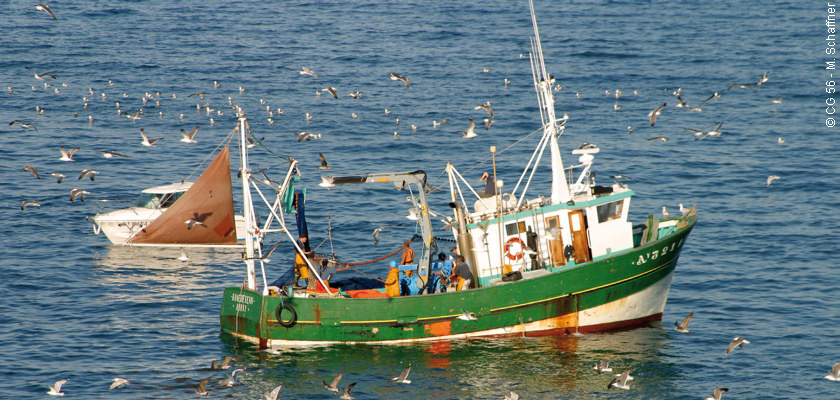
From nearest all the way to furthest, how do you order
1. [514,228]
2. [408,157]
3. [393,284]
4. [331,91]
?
1. [393,284]
2. [514,228]
3. [408,157]
4. [331,91]

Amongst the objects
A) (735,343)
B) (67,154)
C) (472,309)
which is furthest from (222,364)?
(67,154)

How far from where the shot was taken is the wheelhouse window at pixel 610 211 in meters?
29.2

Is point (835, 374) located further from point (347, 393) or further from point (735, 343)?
point (347, 393)

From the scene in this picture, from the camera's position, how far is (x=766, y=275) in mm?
36562

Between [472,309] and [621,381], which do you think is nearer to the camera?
[621,381]

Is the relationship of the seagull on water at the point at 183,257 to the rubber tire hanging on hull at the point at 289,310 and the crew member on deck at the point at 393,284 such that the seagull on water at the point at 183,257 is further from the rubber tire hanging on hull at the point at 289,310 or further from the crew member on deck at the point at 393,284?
the crew member on deck at the point at 393,284

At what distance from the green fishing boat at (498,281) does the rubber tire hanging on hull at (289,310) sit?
5 centimetres

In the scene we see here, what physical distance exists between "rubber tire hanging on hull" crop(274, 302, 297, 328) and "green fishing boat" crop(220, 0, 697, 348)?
0.05m

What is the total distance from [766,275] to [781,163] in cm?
1828

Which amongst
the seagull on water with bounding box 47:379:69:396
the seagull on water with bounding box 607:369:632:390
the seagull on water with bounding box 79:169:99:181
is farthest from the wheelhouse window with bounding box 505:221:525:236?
the seagull on water with bounding box 79:169:99:181

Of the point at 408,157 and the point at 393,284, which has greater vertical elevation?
the point at 408,157

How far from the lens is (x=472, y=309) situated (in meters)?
28.4

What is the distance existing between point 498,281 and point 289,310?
21.6ft

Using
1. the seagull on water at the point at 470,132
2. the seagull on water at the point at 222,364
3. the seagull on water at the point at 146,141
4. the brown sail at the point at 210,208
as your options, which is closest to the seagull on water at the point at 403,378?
the seagull on water at the point at 222,364
